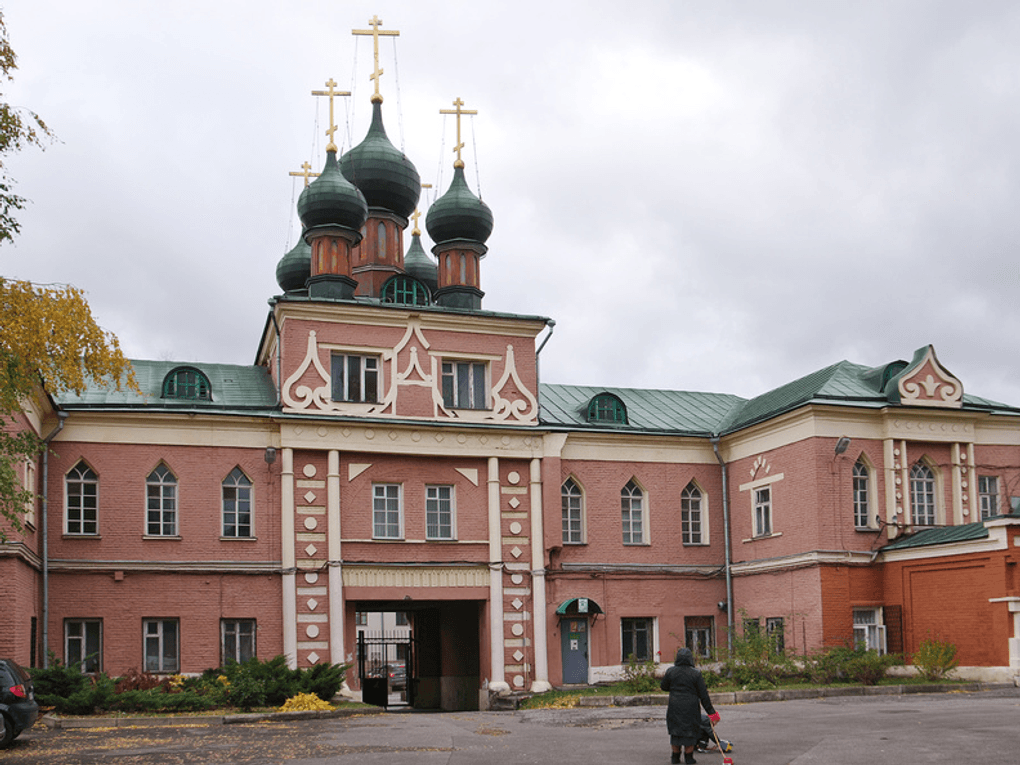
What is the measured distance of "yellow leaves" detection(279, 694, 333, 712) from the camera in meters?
23.0

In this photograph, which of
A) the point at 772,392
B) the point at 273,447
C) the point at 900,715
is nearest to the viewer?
the point at 900,715

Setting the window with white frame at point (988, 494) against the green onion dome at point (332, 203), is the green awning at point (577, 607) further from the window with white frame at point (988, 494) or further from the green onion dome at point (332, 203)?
the green onion dome at point (332, 203)

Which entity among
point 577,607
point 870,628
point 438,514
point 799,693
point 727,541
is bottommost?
Answer: point 799,693

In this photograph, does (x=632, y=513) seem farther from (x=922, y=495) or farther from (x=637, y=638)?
(x=922, y=495)

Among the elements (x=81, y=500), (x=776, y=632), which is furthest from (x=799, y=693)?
(x=81, y=500)

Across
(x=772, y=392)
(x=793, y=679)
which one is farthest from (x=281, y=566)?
(x=772, y=392)

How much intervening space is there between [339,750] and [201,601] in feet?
41.9

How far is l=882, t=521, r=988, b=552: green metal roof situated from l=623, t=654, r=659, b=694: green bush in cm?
679

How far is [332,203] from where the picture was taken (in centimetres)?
3067

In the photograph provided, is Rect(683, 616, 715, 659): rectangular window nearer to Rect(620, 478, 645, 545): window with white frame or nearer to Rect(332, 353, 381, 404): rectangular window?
Rect(620, 478, 645, 545): window with white frame

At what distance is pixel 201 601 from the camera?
27.6 meters

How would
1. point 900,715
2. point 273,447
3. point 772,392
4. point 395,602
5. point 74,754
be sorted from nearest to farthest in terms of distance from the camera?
point 74,754
point 900,715
point 273,447
point 395,602
point 772,392

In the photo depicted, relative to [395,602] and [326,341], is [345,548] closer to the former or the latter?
[395,602]

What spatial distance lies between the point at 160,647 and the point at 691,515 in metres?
14.5
